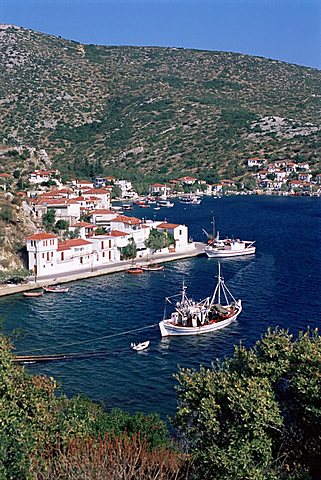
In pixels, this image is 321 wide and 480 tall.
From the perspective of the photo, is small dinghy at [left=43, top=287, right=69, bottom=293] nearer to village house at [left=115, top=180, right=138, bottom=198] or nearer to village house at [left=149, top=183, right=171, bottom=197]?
village house at [left=115, top=180, right=138, bottom=198]

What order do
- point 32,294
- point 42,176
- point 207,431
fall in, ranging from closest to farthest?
point 207,431 < point 32,294 < point 42,176

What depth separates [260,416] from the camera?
451 inches

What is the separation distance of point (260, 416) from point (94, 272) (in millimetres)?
30194

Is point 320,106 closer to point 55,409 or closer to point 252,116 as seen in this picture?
point 252,116

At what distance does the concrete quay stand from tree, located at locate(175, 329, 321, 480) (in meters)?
24.7

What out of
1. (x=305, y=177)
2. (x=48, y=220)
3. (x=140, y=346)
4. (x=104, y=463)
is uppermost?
(x=305, y=177)

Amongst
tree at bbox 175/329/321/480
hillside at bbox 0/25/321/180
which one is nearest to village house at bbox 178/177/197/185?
hillside at bbox 0/25/321/180

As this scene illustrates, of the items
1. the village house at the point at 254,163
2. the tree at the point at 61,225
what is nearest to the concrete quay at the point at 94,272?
the tree at the point at 61,225

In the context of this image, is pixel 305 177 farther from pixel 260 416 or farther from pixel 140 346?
pixel 260 416

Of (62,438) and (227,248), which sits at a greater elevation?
(62,438)

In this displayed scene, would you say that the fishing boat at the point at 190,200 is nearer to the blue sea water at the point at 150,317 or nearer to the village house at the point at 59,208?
the blue sea water at the point at 150,317

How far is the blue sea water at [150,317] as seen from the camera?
22.8 meters

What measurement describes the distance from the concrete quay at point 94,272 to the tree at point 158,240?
2.09ft

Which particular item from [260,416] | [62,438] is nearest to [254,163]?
[62,438]
